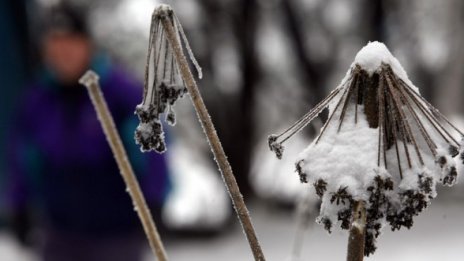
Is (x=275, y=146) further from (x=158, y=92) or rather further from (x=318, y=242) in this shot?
(x=318, y=242)

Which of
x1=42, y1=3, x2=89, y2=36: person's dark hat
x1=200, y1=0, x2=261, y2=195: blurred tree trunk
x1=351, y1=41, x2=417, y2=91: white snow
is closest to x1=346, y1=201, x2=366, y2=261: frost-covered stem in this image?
x1=351, y1=41, x2=417, y2=91: white snow

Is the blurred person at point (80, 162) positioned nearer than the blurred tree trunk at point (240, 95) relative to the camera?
Yes

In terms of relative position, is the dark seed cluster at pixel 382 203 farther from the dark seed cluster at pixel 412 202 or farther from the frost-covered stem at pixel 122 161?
the frost-covered stem at pixel 122 161

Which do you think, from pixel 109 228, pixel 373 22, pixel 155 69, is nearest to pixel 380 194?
pixel 155 69

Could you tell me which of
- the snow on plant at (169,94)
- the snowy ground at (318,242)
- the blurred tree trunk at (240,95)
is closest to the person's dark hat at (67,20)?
the snowy ground at (318,242)

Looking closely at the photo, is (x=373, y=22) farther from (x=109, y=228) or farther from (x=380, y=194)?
(x=380, y=194)

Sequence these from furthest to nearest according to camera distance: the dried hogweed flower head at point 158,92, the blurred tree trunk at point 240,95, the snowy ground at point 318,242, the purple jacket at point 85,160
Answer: the blurred tree trunk at point 240,95
the snowy ground at point 318,242
the purple jacket at point 85,160
the dried hogweed flower head at point 158,92

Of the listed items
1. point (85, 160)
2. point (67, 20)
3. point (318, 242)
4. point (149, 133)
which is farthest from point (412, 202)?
point (318, 242)

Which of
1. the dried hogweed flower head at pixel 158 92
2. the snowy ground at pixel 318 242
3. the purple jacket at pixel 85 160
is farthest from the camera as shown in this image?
the snowy ground at pixel 318 242
